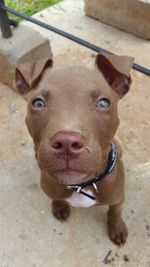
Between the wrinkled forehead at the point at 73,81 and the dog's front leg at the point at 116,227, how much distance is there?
2.90 feet

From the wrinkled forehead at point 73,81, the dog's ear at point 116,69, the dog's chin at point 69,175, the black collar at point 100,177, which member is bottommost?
the black collar at point 100,177

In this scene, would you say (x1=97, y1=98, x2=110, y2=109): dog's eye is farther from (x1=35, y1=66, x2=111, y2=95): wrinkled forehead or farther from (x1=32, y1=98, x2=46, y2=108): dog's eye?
(x1=32, y1=98, x2=46, y2=108): dog's eye

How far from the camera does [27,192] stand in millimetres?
3227

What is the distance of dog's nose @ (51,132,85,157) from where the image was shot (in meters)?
1.96

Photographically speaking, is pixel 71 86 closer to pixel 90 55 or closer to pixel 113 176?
pixel 113 176

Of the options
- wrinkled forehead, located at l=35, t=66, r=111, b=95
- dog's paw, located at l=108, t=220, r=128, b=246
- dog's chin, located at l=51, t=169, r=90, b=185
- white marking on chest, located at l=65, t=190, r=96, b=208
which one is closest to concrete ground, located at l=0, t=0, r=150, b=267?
dog's paw, located at l=108, t=220, r=128, b=246

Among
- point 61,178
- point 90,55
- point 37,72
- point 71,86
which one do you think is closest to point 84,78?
point 71,86

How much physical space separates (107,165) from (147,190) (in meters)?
0.70

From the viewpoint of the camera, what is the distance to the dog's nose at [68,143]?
6.43ft

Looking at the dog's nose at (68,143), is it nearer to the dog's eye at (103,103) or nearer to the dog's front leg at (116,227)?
the dog's eye at (103,103)

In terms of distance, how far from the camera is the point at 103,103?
221 centimetres

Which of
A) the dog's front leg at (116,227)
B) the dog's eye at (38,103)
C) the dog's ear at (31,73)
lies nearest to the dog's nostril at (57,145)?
the dog's eye at (38,103)

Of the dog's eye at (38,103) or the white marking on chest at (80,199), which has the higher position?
the dog's eye at (38,103)

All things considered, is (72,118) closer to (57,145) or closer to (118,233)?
(57,145)
